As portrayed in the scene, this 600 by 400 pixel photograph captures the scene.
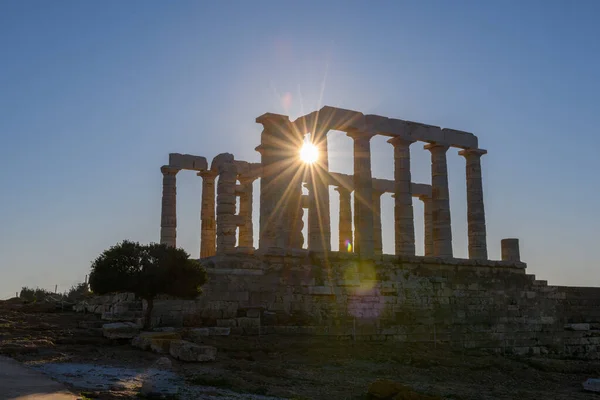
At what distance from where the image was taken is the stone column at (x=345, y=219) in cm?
3331

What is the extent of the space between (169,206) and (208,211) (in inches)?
89.5

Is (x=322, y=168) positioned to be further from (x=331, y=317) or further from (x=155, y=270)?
(x=155, y=270)

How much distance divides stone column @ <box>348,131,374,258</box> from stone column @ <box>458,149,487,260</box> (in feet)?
20.3

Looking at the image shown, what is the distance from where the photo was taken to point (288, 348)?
1814 centimetres

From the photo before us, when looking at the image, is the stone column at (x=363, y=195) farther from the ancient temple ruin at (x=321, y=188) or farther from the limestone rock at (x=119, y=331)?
the limestone rock at (x=119, y=331)

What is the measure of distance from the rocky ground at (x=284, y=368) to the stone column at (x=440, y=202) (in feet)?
22.2

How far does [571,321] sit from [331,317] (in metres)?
13.9

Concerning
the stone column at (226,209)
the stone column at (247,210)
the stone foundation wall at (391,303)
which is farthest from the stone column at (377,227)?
the stone column at (226,209)

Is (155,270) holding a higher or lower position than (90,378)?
higher

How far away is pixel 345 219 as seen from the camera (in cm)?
3462

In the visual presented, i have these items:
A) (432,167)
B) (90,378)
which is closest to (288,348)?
(90,378)

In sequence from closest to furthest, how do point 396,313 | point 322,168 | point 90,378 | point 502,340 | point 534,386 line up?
point 90,378 < point 534,386 < point 396,313 < point 502,340 < point 322,168

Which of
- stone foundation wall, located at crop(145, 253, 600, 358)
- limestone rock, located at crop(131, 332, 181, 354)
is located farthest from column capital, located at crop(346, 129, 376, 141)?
limestone rock, located at crop(131, 332, 181, 354)

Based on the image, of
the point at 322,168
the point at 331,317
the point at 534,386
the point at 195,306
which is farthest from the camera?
the point at 322,168
